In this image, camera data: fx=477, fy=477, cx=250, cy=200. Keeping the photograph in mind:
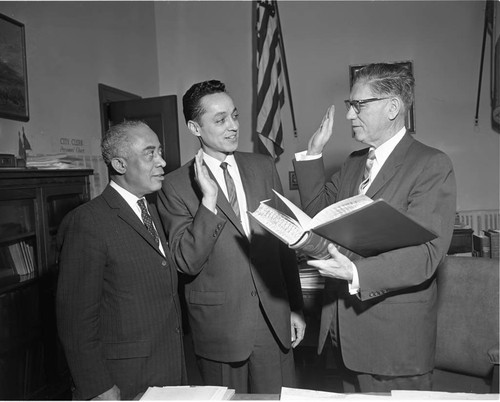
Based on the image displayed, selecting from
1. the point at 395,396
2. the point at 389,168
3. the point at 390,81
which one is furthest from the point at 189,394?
the point at 390,81

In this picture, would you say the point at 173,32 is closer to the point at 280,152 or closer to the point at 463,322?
the point at 280,152

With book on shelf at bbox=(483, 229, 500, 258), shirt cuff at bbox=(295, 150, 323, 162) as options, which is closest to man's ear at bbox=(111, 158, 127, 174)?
shirt cuff at bbox=(295, 150, 323, 162)

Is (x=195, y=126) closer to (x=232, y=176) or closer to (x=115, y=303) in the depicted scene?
(x=232, y=176)

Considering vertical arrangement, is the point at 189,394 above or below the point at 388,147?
below

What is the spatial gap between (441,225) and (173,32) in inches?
187

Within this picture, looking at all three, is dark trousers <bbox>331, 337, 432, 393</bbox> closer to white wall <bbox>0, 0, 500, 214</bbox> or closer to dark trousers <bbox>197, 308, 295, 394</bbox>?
dark trousers <bbox>197, 308, 295, 394</bbox>

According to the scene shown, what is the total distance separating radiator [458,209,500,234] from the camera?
4922 millimetres

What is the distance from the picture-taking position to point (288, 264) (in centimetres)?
206

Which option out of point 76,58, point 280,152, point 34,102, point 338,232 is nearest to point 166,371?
point 338,232

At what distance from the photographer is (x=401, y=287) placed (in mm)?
1478

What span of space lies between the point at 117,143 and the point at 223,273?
26.2 inches

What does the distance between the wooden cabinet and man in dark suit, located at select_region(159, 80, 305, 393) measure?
3.49 ft

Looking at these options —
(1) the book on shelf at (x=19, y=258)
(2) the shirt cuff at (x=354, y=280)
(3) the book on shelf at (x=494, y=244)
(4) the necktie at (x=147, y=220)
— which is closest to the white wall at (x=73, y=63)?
(1) the book on shelf at (x=19, y=258)

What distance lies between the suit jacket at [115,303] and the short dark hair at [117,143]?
0.57 feet
